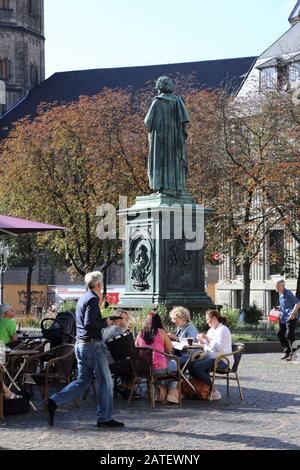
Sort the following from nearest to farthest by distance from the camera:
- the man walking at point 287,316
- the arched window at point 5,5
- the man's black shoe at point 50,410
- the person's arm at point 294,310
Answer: the man's black shoe at point 50,410
the person's arm at point 294,310
the man walking at point 287,316
the arched window at point 5,5

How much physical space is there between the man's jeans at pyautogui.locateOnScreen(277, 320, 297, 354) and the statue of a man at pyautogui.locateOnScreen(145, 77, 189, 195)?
3.56m

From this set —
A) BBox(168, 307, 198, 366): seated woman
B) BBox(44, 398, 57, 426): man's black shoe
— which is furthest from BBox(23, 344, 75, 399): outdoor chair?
BBox(168, 307, 198, 366): seated woman

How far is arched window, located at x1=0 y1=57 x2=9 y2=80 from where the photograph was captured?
84.5 meters

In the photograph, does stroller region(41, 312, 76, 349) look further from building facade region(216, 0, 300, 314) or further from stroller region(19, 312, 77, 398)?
building facade region(216, 0, 300, 314)

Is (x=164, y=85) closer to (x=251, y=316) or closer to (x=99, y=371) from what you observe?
(x=99, y=371)

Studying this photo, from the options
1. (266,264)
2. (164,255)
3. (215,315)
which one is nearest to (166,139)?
(164,255)

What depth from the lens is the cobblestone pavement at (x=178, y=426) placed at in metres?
9.58

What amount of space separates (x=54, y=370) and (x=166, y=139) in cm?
806

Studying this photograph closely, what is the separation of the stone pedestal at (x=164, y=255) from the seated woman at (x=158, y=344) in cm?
663

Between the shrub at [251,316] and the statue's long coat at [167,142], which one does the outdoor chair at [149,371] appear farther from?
the shrub at [251,316]

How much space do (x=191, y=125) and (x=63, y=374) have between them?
27.2 meters

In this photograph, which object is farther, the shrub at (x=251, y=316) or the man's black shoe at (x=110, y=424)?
the shrub at (x=251, y=316)

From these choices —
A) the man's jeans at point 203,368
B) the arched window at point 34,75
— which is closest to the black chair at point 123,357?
the man's jeans at point 203,368
